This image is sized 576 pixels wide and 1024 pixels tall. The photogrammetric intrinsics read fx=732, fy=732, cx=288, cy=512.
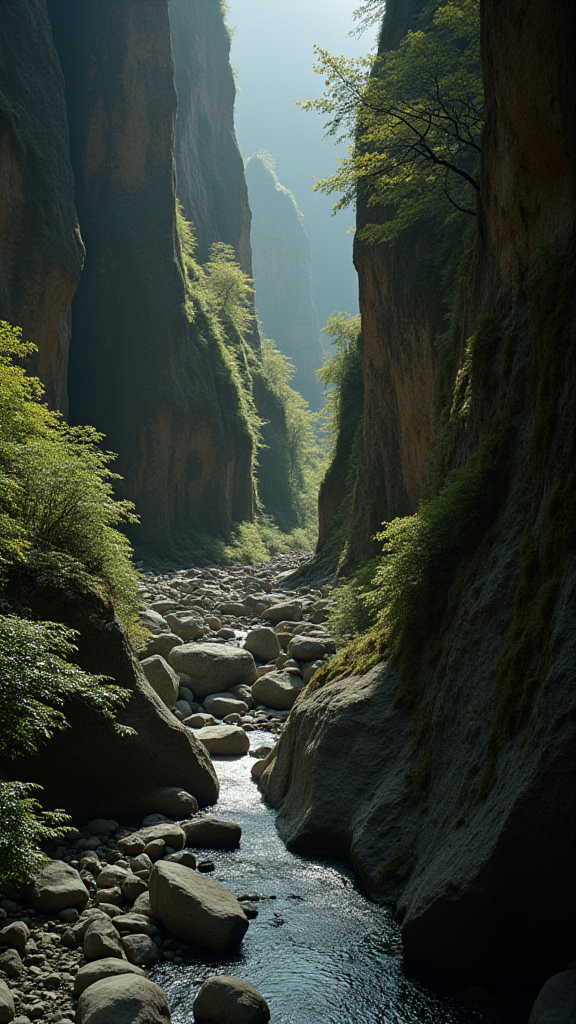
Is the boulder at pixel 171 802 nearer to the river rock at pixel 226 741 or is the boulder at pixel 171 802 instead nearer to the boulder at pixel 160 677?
the river rock at pixel 226 741

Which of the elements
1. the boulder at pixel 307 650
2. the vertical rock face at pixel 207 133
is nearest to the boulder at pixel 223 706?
the boulder at pixel 307 650

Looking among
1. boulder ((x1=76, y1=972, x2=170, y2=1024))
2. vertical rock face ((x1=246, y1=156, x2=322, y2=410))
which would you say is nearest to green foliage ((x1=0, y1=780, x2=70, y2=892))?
boulder ((x1=76, y1=972, x2=170, y2=1024))

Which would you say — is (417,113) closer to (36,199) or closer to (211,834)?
(211,834)

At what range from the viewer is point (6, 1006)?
154 inches

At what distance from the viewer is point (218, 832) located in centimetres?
693

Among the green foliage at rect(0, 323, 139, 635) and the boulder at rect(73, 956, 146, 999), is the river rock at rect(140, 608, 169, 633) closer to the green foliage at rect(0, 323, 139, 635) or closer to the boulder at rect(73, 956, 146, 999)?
the green foliage at rect(0, 323, 139, 635)

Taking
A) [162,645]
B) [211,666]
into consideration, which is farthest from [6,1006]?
[162,645]

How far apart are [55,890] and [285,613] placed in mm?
13922

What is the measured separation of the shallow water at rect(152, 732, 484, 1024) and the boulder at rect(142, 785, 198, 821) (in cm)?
79

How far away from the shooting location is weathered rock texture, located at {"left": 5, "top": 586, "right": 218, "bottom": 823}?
6.68 meters

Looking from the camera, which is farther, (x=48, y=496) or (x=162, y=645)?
(x=162, y=645)

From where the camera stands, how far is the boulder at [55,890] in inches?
205

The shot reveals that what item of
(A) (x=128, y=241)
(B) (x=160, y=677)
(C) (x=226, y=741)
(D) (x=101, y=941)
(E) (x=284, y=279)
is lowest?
(D) (x=101, y=941)

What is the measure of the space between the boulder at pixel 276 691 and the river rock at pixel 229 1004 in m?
7.53
